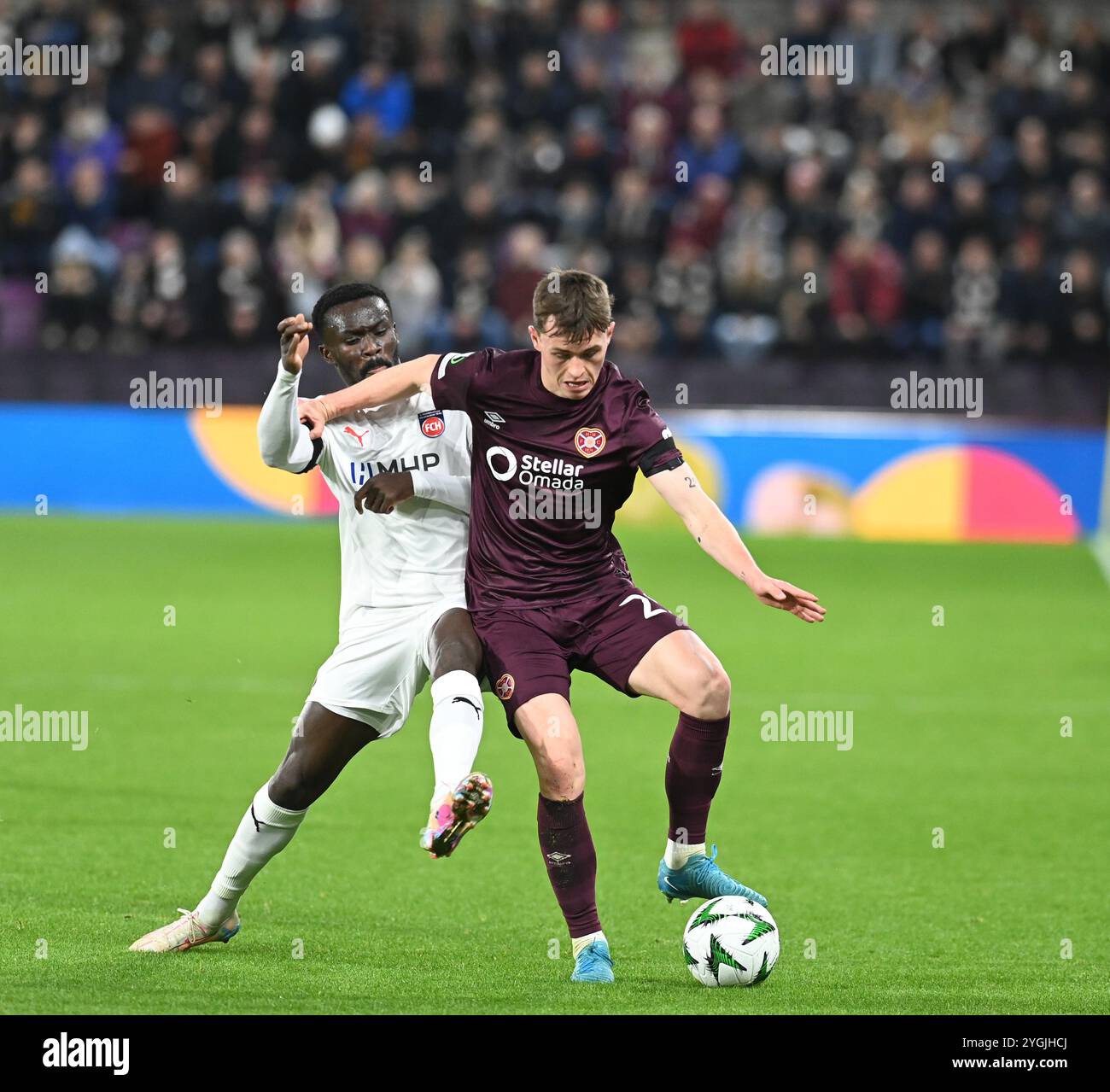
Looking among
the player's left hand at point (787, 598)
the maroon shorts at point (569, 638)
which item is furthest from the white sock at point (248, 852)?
the player's left hand at point (787, 598)

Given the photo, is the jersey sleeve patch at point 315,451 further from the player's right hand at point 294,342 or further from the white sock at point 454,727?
the white sock at point 454,727

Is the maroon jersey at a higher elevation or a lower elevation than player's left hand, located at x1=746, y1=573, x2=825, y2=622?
higher

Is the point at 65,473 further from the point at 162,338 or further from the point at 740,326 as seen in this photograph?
the point at 740,326

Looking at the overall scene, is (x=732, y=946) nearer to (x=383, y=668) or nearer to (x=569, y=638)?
(x=569, y=638)

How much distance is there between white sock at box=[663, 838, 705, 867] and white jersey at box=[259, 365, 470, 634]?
1.08 meters

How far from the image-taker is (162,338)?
1889 centimetres

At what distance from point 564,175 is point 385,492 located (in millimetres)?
14472

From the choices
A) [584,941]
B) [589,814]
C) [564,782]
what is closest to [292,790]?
[564,782]

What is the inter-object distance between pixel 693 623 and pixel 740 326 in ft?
20.3

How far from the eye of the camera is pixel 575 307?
5609 millimetres

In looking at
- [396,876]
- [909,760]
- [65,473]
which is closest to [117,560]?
[65,473]

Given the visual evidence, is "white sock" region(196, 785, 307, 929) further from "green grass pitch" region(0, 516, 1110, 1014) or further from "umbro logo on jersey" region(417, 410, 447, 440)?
"umbro logo on jersey" region(417, 410, 447, 440)

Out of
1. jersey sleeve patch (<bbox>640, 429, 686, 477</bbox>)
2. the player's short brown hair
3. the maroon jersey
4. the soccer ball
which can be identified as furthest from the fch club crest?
the soccer ball

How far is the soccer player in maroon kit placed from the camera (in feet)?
18.6
